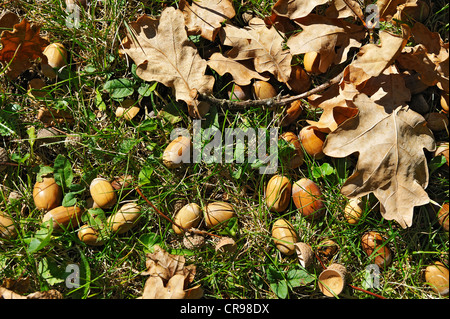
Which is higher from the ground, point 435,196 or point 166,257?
point 435,196

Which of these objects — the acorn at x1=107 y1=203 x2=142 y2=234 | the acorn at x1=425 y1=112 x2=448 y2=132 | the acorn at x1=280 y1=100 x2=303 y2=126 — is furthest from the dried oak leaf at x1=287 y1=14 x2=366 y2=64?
the acorn at x1=107 y1=203 x2=142 y2=234

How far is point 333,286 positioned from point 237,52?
1.15 metres

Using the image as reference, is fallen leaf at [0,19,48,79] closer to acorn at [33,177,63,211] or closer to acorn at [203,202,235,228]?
acorn at [33,177,63,211]

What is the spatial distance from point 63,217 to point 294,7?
1.44 m

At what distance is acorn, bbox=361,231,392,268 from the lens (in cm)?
204

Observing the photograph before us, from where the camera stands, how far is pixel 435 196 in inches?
82.1

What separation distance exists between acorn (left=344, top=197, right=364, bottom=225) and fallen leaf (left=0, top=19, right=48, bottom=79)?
1603mm

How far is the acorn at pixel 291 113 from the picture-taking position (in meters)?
2.11

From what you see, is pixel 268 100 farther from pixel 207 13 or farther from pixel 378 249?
pixel 378 249

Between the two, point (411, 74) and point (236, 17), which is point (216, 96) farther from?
point (411, 74)

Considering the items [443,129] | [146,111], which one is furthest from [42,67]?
[443,129]

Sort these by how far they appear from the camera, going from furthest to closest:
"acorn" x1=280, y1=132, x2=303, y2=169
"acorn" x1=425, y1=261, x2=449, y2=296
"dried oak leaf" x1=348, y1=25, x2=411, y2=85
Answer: "acorn" x1=280, y1=132, x2=303, y2=169 → "acorn" x1=425, y1=261, x2=449, y2=296 → "dried oak leaf" x1=348, y1=25, x2=411, y2=85

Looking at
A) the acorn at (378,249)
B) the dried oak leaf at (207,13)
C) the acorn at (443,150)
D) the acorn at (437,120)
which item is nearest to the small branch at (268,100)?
the dried oak leaf at (207,13)

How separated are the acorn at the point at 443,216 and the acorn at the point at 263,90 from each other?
933mm
